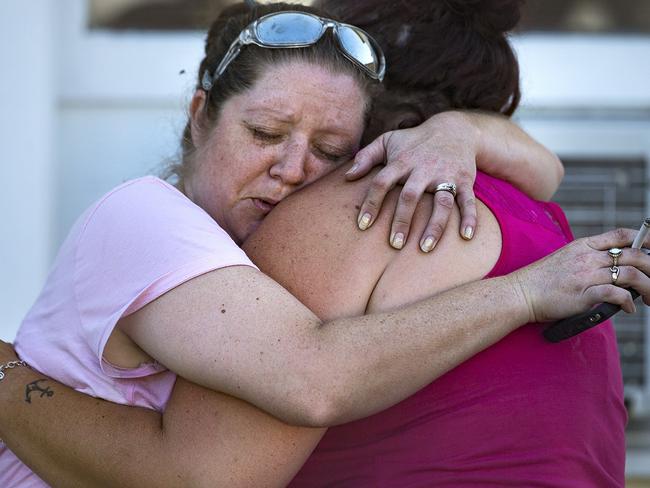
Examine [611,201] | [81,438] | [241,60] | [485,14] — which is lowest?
[611,201]

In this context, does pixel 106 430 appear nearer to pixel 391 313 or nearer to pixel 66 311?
pixel 66 311

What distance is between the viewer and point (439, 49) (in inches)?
87.4

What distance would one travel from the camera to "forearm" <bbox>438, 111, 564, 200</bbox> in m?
2.21

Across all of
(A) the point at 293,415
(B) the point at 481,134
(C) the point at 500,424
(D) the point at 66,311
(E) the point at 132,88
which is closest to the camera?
(A) the point at 293,415

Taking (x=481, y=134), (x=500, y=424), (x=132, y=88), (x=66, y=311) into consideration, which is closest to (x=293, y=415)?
(x=500, y=424)

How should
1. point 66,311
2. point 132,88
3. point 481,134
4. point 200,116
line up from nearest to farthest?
point 66,311, point 481,134, point 200,116, point 132,88

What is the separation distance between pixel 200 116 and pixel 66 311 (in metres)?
0.58

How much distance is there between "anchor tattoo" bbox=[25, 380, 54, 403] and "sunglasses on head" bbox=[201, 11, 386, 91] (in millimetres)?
739

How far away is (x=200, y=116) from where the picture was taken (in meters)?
2.38

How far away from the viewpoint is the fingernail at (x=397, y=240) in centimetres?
185

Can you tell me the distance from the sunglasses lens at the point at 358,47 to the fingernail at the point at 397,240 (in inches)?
18.6

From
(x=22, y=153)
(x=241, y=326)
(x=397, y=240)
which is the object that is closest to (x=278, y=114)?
(x=397, y=240)

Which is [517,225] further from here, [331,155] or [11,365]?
[11,365]

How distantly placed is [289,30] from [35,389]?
32.0 inches
